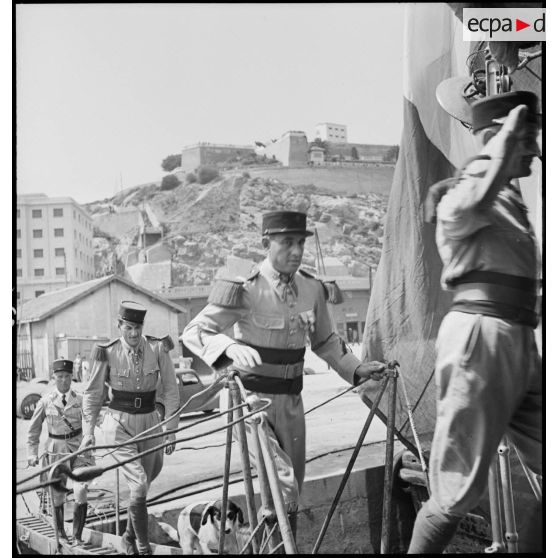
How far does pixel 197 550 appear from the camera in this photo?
11.8 feet

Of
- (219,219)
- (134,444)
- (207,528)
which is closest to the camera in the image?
(207,528)

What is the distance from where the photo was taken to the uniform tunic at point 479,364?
115 inches

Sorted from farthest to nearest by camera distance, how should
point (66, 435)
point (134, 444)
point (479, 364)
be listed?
point (66, 435) < point (134, 444) < point (479, 364)

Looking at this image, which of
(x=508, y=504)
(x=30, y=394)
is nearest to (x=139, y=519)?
(x=30, y=394)

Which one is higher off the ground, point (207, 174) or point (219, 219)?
point (207, 174)

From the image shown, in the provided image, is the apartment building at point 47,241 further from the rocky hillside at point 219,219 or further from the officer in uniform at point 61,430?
the officer in uniform at point 61,430

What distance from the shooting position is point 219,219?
3.88 m

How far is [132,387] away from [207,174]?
1.31 meters

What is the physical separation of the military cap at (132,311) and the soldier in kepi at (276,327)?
1.57 feet

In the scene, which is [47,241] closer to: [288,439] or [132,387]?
[132,387]

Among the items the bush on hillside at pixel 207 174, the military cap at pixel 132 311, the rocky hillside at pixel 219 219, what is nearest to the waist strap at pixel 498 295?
the rocky hillside at pixel 219 219

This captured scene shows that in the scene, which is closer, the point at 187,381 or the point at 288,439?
the point at 288,439

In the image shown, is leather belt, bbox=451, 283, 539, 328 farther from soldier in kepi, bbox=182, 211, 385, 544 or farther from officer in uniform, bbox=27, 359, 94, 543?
officer in uniform, bbox=27, 359, 94, 543

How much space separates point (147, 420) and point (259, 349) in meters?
1.03
